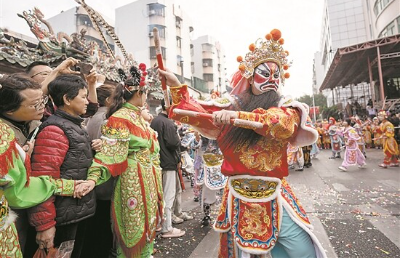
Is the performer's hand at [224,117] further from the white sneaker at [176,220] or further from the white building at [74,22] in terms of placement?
the white building at [74,22]

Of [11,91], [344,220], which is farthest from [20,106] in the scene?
[344,220]

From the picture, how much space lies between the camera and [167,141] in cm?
396

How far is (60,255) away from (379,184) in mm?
7280

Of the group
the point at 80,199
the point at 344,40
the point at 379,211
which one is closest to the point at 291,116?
the point at 80,199

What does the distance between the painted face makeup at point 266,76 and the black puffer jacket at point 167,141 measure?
7.13 ft

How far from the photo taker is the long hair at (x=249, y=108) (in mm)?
1867

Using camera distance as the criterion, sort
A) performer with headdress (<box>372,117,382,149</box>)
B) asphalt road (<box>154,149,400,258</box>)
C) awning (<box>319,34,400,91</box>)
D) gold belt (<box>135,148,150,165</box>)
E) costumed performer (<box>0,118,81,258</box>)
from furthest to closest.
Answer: awning (<box>319,34,400,91</box>) < performer with headdress (<box>372,117,382,149</box>) < asphalt road (<box>154,149,400,258</box>) < gold belt (<box>135,148,150,165</box>) < costumed performer (<box>0,118,81,258</box>)

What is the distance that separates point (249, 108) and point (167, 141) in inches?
86.3

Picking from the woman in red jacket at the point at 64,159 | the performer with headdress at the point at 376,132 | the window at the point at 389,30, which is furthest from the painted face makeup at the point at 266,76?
the window at the point at 389,30

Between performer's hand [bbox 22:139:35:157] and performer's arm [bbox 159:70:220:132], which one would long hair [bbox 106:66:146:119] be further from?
performer's hand [bbox 22:139:35:157]

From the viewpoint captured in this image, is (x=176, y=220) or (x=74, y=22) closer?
(x=176, y=220)

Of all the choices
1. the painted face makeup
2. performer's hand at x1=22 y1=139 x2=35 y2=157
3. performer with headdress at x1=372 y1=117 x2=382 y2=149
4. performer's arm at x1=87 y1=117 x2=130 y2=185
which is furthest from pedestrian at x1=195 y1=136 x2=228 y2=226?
performer with headdress at x1=372 y1=117 x2=382 y2=149

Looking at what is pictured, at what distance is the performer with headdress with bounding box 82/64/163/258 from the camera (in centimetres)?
222

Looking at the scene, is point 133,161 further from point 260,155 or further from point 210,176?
point 210,176
